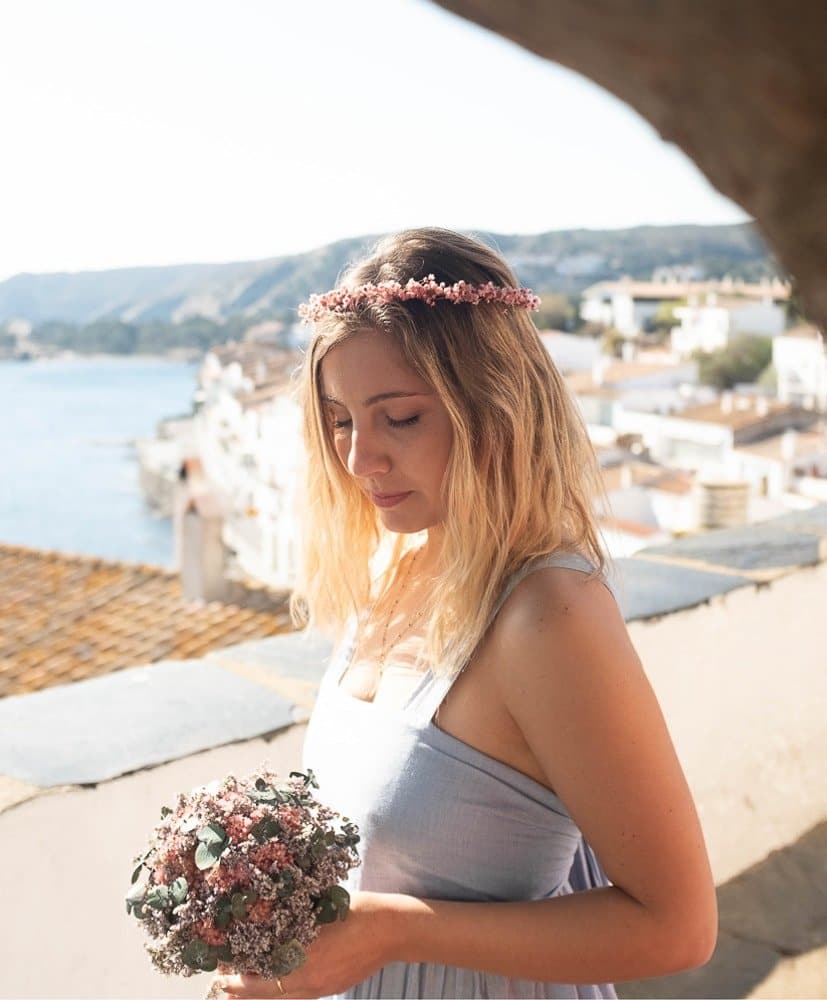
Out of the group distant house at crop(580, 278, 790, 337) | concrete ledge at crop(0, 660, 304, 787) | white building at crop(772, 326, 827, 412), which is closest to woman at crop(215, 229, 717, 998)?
concrete ledge at crop(0, 660, 304, 787)

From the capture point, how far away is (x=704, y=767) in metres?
2.41

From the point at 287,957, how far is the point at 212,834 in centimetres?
14

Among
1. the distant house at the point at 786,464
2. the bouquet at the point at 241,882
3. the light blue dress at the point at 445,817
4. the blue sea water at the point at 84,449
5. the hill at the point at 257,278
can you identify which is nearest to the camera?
the bouquet at the point at 241,882

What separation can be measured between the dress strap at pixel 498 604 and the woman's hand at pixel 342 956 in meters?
0.19

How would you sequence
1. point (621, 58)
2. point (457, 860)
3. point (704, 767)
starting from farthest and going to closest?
point (704, 767) < point (457, 860) < point (621, 58)

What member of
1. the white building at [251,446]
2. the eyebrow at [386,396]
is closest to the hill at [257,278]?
the white building at [251,446]

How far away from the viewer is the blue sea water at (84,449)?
52.9 metres

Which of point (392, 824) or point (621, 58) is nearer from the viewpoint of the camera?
point (621, 58)

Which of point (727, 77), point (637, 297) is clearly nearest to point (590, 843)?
point (727, 77)

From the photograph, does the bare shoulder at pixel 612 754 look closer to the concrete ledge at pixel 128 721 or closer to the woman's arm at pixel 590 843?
the woman's arm at pixel 590 843

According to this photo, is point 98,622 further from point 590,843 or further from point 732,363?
point 732,363

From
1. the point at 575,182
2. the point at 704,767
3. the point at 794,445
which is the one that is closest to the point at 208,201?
the point at 575,182

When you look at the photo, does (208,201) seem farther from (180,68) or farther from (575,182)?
(575,182)

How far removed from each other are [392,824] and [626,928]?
0.27 metres
